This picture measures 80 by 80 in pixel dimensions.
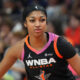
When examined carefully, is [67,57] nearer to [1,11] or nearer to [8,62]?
[8,62]

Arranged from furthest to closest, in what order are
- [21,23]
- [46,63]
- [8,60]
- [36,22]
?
[21,23] → [8,60] → [46,63] → [36,22]

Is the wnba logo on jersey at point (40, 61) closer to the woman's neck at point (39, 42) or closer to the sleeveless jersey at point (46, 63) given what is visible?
the sleeveless jersey at point (46, 63)

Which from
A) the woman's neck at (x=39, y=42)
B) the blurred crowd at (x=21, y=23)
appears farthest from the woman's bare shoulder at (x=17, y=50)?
the blurred crowd at (x=21, y=23)

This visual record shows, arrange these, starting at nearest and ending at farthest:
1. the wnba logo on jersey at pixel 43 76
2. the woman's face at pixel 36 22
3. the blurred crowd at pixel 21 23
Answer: the woman's face at pixel 36 22
the wnba logo on jersey at pixel 43 76
the blurred crowd at pixel 21 23

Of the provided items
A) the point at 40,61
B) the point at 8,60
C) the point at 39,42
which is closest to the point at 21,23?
the point at 8,60

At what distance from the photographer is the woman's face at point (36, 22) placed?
129 inches

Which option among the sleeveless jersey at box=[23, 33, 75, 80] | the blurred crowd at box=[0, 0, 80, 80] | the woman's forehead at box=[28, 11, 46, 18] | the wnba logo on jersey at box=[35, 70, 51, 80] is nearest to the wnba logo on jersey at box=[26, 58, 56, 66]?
the sleeveless jersey at box=[23, 33, 75, 80]

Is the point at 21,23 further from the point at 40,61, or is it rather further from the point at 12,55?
the point at 40,61

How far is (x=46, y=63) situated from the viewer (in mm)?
3389

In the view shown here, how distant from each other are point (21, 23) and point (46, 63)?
13.8ft

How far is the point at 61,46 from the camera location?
329 centimetres

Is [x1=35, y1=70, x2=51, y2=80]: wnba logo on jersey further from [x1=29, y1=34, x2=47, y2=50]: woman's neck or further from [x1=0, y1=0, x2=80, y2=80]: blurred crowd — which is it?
[x1=0, y1=0, x2=80, y2=80]: blurred crowd

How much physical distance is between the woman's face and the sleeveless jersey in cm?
21

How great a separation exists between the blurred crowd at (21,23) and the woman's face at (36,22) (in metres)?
2.30
